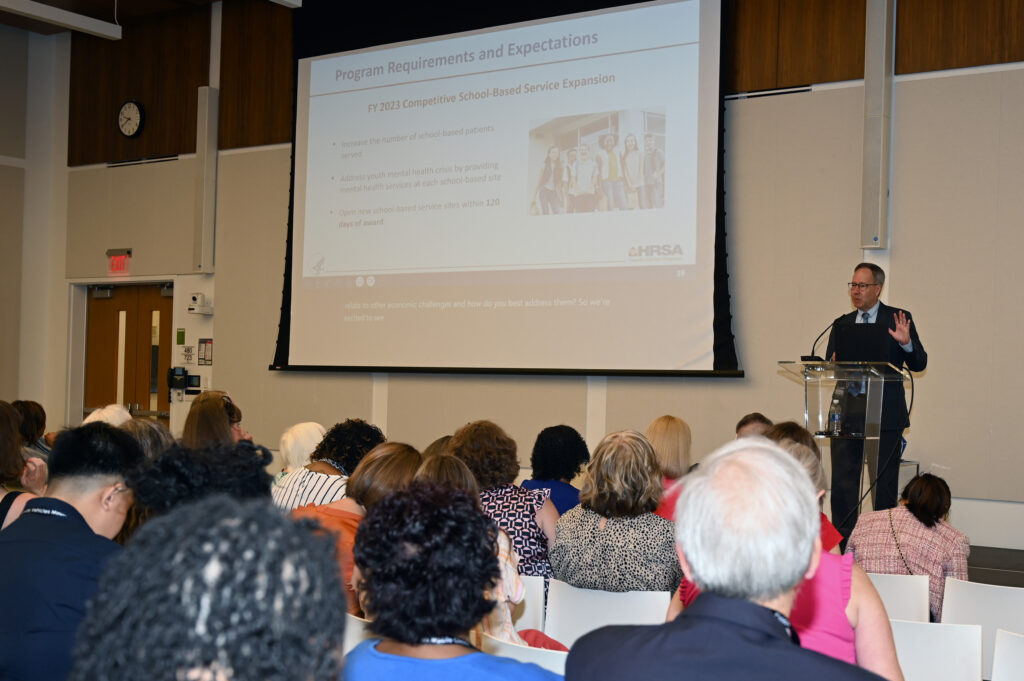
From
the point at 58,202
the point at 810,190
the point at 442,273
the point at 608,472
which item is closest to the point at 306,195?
the point at 442,273

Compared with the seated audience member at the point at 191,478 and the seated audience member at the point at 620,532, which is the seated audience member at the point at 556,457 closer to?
the seated audience member at the point at 620,532

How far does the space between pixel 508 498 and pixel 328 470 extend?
0.78 metres

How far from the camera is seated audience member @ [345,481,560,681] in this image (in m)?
1.45

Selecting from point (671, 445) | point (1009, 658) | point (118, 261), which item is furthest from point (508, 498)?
point (118, 261)

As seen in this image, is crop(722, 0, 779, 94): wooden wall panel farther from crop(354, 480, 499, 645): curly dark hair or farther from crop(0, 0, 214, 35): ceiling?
crop(354, 480, 499, 645): curly dark hair

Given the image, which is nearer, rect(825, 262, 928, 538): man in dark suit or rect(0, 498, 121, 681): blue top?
rect(0, 498, 121, 681): blue top

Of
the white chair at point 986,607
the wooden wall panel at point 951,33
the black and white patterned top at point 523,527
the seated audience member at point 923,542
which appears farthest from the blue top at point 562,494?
the wooden wall panel at point 951,33

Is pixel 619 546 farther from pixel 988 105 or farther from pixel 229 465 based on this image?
pixel 988 105

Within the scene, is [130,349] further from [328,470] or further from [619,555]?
[619,555]

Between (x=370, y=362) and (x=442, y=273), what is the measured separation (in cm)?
107

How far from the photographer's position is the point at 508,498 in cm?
355

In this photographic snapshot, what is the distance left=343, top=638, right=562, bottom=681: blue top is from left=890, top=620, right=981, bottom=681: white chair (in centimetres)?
142

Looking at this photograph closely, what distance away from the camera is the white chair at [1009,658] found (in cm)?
216

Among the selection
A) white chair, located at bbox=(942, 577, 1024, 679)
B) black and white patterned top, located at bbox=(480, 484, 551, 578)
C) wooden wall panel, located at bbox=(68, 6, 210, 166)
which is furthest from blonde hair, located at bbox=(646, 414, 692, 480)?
wooden wall panel, located at bbox=(68, 6, 210, 166)
